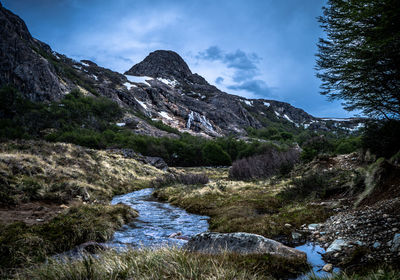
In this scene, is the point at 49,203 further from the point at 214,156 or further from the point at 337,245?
the point at 214,156

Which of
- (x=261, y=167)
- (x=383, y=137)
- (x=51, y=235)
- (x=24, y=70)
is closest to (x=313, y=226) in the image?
(x=383, y=137)

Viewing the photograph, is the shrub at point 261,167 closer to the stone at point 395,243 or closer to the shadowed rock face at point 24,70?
the stone at point 395,243

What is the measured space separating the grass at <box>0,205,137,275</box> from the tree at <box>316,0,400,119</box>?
9.06 metres

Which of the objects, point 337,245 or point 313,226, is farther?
point 313,226

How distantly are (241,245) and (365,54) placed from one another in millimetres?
6500

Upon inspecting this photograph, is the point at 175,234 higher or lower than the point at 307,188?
lower

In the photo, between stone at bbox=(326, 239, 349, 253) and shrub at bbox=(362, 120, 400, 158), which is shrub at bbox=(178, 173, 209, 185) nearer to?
shrub at bbox=(362, 120, 400, 158)

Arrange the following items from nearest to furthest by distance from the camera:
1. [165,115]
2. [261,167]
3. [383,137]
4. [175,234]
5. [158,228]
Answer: [175,234], [158,228], [383,137], [261,167], [165,115]

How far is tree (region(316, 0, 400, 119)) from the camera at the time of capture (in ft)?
16.5

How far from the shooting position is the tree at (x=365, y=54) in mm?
5020

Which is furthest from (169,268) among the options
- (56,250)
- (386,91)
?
(386,91)

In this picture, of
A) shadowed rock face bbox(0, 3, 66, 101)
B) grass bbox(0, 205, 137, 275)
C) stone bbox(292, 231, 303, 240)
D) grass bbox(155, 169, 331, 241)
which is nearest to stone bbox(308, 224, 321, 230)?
grass bbox(155, 169, 331, 241)

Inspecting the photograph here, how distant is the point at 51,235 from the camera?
597 cm

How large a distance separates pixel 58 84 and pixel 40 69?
439 inches
